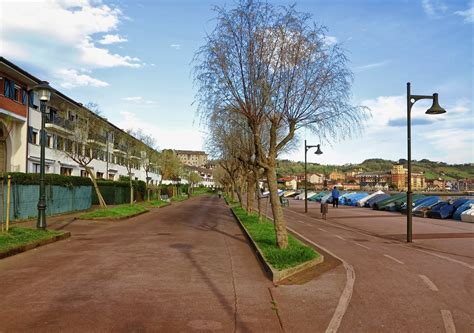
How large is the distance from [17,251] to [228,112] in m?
7.03

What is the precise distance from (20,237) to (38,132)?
90.5 feet

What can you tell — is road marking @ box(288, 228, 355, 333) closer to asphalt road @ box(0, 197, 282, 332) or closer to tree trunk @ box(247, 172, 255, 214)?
asphalt road @ box(0, 197, 282, 332)

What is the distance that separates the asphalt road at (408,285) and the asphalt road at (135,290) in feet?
3.98

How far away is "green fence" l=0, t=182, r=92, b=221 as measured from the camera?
21094 millimetres

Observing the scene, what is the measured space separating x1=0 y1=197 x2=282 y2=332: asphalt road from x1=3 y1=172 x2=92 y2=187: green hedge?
9.32m

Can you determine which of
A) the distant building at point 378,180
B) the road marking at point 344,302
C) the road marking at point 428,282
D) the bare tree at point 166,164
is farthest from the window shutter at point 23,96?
the distant building at point 378,180

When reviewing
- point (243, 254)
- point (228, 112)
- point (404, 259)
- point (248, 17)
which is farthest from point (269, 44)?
point (404, 259)

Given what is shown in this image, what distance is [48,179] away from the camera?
26.3 meters

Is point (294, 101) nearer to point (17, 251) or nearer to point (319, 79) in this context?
point (319, 79)

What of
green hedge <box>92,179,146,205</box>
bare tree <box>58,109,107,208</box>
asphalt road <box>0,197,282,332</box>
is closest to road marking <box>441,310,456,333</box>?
asphalt road <box>0,197,282,332</box>

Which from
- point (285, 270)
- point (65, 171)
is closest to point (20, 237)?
point (285, 270)

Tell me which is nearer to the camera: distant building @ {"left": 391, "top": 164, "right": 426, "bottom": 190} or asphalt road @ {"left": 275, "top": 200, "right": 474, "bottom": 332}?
asphalt road @ {"left": 275, "top": 200, "right": 474, "bottom": 332}

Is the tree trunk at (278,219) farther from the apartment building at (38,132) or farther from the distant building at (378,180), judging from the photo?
the distant building at (378,180)

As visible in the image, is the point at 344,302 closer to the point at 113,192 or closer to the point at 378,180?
the point at 113,192
